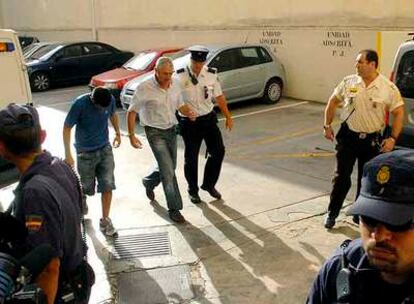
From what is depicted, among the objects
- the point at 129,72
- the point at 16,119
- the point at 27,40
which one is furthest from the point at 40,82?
the point at 16,119

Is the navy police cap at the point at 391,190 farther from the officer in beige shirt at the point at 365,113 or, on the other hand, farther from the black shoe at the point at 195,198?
the black shoe at the point at 195,198

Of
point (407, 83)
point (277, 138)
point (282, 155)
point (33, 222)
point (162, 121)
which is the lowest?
point (277, 138)

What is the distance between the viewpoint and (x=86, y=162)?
5.17 metres

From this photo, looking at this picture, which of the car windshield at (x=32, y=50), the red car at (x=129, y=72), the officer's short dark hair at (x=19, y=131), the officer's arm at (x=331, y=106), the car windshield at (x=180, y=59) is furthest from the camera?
the car windshield at (x=32, y=50)

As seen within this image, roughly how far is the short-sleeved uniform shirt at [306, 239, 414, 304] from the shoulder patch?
1.16 meters

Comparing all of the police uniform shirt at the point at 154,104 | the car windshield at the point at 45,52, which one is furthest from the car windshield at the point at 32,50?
the police uniform shirt at the point at 154,104

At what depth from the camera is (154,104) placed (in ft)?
18.0

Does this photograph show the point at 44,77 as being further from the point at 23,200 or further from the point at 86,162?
the point at 23,200

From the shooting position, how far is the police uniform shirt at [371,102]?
190 inches

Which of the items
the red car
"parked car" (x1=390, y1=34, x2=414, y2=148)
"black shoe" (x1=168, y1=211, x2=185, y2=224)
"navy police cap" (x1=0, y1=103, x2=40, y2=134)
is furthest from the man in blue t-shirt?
the red car

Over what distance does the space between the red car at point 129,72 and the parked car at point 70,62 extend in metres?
3.70

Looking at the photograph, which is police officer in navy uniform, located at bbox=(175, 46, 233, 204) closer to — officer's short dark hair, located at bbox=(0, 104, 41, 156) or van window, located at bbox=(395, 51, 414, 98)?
van window, located at bbox=(395, 51, 414, 98)

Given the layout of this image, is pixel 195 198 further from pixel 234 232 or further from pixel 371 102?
pixel 371 102

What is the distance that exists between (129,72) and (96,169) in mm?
8104
